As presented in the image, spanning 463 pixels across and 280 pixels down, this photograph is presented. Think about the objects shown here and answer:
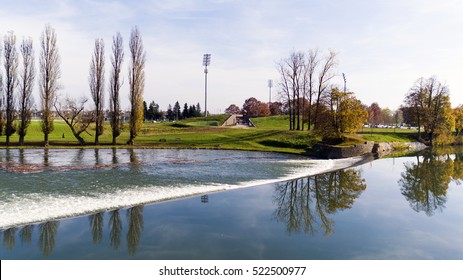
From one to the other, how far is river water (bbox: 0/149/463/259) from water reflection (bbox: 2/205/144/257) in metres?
0.03

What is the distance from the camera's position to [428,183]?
826 inches


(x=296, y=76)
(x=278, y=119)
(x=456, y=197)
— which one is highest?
(x=296, y=76)

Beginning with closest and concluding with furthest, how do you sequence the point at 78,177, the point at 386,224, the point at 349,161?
the point at 386,224, the point at 78,177, the point at 349,161

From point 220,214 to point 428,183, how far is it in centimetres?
1545

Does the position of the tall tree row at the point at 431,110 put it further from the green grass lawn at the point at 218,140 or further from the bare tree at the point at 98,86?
the bare tree at the point at 98,86

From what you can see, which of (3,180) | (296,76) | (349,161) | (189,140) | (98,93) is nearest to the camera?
(3,180)

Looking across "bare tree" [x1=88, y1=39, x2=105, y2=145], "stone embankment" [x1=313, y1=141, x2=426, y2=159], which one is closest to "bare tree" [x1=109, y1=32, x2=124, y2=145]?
"bare tree" [x1=88, y1=39, x2=105, y2=145]

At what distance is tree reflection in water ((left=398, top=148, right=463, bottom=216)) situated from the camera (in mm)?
15405

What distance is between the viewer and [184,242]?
9664 mm

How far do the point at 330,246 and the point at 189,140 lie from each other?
33.5 meters

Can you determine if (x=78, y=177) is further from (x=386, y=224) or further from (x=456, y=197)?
(x=456, y=197)

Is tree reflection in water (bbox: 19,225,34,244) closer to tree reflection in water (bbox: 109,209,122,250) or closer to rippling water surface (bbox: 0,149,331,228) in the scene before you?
rippling water surface (bbox: 0,149,331,228)

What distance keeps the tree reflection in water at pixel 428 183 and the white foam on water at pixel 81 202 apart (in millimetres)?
8273
